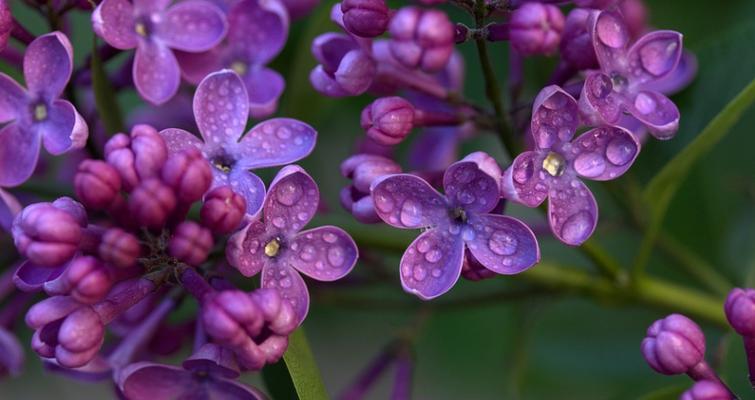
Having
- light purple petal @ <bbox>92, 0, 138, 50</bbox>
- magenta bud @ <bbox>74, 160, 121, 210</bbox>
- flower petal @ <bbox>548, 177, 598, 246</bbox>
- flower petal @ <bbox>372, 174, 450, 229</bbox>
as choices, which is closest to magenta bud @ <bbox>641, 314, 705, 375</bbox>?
flower petal @ <bbox>548, 177, 598, 246</bbox>

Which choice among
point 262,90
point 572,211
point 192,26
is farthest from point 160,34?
point 572,211

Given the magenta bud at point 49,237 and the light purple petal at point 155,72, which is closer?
the magenta bud at point 49,237

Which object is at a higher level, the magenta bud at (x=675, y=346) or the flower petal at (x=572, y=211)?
the flower petal at (x=572, y=211)

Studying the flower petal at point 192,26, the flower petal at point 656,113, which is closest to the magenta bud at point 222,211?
the flower petal at point 192,26

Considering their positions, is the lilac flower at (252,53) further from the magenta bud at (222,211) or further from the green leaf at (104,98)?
the magenta bud at (222,211)

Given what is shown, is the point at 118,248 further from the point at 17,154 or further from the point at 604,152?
the point at 604,152

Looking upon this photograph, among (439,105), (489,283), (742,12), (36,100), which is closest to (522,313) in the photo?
(489,283)
